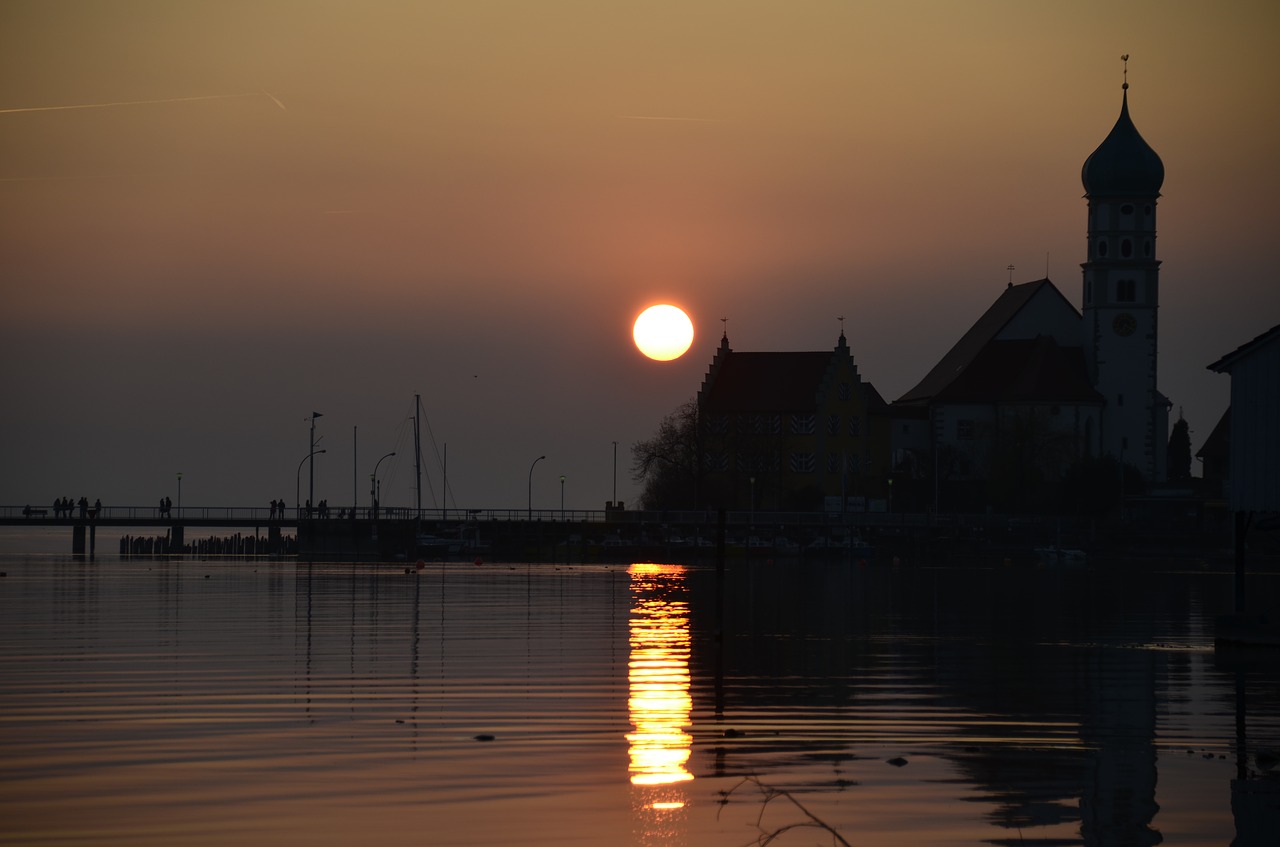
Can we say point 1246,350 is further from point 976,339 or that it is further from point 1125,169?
point 976,339

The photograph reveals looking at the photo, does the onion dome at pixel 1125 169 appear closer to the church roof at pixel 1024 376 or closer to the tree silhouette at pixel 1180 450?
the church roof at pixel 1024 376

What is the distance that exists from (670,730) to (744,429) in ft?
406

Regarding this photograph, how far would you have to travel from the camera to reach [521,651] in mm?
→ 40125

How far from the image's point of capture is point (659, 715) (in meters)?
27.3

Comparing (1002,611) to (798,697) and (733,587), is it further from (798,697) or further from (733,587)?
(798,697)

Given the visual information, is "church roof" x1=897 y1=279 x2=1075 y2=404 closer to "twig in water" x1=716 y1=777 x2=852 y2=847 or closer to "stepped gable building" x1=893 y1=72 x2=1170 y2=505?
"stepped gable building" x1=893 y1=72 x2=1170 y2=505

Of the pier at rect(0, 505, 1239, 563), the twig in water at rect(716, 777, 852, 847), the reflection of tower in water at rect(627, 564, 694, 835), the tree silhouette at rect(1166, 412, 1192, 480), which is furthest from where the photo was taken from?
the tree silhouette at rect(1166, 412, 1192, 480)

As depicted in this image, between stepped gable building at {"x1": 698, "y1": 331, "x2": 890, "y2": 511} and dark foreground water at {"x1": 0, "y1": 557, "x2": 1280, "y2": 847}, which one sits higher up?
stepped gable building at {"x1": 698, "y1": 331, "x2": 890, "y2": 511}

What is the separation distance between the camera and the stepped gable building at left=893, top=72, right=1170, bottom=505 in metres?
142

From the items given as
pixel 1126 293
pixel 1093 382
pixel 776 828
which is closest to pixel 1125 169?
pixel 1126 293

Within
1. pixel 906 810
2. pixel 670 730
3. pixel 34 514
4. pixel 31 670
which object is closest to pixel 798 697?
pixel 670 730

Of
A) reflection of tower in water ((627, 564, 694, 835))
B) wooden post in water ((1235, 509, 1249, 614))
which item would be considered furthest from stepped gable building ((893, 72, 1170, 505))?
wooden post in water ((1235, 509, 1249, 614))

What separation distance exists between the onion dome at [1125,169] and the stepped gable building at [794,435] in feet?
88.4

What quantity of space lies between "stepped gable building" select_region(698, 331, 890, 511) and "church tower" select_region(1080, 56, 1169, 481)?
19709 mm
